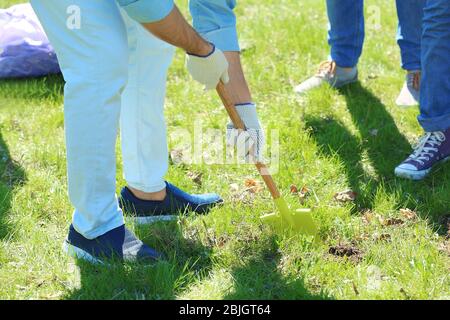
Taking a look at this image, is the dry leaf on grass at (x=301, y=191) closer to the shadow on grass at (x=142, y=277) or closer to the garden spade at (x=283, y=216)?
the garden spade at (x=283, y=216)

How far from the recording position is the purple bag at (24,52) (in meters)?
4.82

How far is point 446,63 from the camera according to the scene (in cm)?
366

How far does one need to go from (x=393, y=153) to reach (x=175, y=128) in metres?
1.21

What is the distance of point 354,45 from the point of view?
15.4 ft

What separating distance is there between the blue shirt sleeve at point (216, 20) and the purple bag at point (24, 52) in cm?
182

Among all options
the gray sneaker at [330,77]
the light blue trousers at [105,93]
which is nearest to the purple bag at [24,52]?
the gray sneaker at [330,77]

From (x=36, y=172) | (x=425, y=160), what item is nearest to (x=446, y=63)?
(x=425, y=160)

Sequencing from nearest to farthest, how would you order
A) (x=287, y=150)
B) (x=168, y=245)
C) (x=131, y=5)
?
(x=131, y=5) < (x=168, y=245) < (x=287, y=150)

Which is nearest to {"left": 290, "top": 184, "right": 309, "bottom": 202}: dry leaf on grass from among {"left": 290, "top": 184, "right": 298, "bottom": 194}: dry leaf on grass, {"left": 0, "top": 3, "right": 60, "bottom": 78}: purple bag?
{"left": 290, "top": 184, "right": 298, "bottom": 194}: dry leaf on grass

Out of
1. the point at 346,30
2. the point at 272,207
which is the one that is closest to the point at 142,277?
the point at 272,207

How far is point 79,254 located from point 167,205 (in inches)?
20.1

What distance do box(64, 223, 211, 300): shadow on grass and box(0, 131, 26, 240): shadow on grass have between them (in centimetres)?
53

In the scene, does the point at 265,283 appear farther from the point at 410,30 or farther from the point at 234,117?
the point at 410,30
